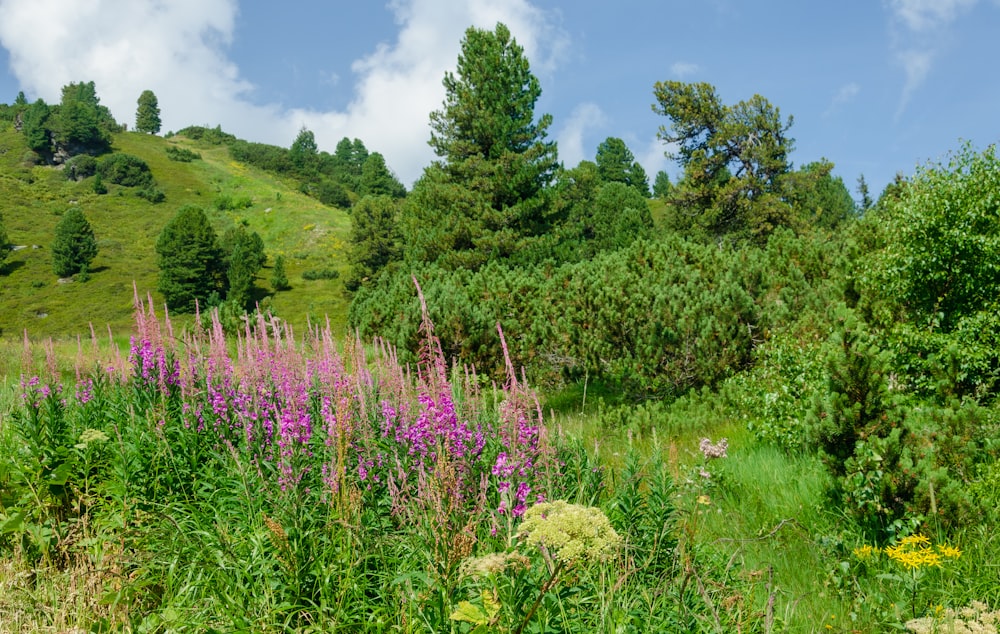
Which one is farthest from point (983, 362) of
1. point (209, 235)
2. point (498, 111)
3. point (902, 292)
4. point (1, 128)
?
point (1, 128)

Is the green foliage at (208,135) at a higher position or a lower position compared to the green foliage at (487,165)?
higher

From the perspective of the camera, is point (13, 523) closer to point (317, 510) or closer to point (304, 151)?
point (317, 510)

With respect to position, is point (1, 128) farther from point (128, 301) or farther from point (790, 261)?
point (790, 261)

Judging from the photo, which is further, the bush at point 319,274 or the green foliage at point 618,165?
the green foliage at point 618,165

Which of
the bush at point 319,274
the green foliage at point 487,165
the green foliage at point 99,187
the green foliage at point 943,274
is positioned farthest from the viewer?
the green foliage at point 99,187

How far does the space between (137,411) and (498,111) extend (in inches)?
790

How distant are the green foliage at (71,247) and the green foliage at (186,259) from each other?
9275 millimetres

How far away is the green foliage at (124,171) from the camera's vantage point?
76562 millimetres

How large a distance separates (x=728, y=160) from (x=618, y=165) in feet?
142

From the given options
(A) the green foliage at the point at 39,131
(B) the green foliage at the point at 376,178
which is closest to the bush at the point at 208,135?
(A) the green foliage at the point at 39,131

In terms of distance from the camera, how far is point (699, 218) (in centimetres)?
3331

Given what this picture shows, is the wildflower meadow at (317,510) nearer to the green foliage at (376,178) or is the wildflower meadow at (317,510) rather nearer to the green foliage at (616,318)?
the green foliage at (616,318)

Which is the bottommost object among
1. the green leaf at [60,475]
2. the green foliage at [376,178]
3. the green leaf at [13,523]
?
the green leaf at [13,523]

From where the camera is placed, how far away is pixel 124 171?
7712cm
